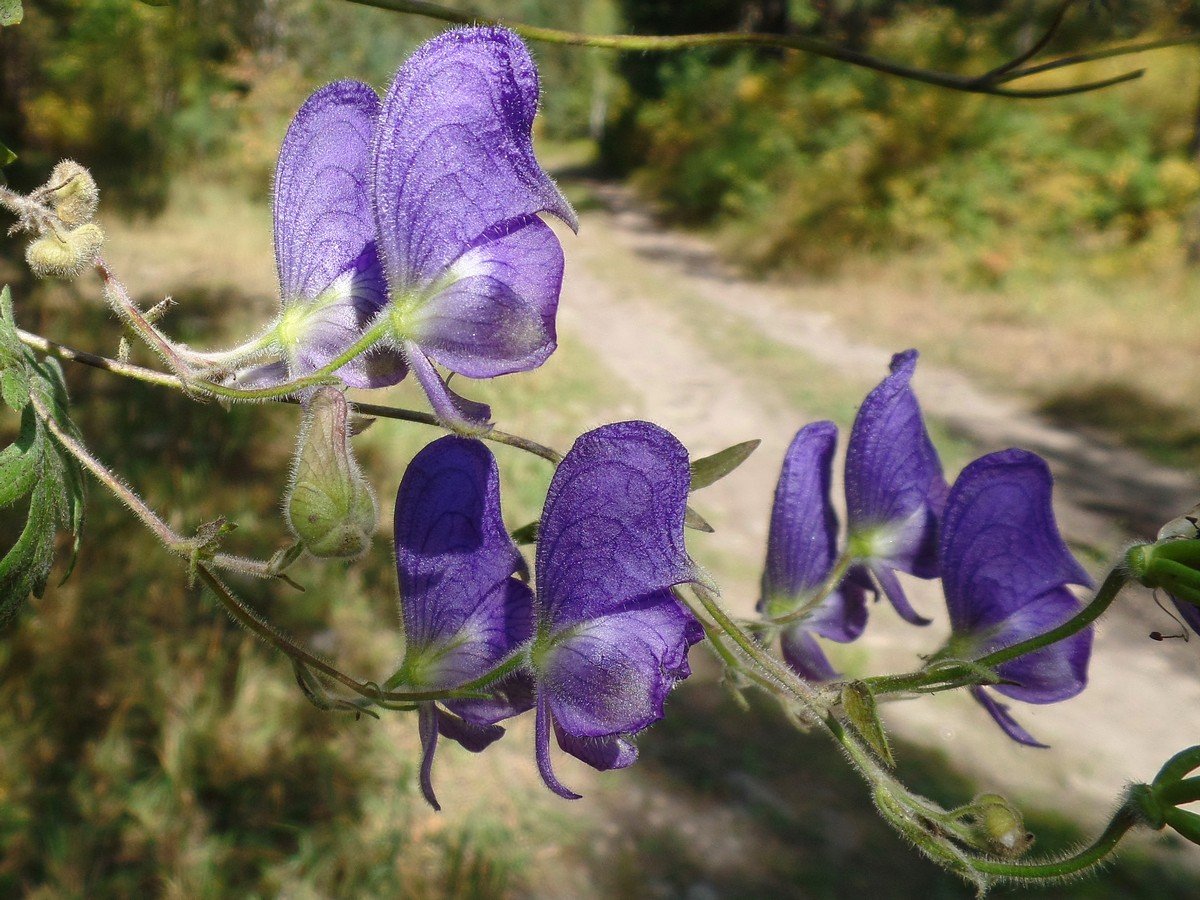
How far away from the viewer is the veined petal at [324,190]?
25.0 inches

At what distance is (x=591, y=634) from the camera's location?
57cm

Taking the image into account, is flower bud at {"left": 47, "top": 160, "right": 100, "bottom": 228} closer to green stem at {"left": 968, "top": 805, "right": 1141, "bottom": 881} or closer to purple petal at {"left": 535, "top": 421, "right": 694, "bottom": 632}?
purple petal at {"left": 535, "top": 421, "right": 694, "bottom": 632}

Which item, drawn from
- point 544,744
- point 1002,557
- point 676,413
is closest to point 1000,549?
point 1002,557

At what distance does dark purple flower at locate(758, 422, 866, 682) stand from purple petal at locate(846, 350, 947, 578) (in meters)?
0.03

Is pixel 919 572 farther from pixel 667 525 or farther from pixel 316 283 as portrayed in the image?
pixel 316 283

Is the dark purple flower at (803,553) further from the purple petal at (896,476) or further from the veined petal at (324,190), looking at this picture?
the veined petal at (324,190)

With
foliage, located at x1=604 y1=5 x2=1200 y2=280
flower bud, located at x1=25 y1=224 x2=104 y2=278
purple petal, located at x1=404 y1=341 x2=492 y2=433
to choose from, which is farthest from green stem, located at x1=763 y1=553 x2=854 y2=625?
foliage, located at x1=604 y1=5 x2=1200 y2=280

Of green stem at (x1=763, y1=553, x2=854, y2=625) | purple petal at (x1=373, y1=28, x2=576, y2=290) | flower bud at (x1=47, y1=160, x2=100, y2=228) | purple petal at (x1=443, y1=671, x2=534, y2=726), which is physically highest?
purple petal at (x1=373, y1=28, x2=576, y2=290)

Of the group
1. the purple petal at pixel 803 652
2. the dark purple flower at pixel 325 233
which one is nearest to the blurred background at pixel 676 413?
the purple petal at pixel 803 652

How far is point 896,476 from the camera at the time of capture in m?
0.84

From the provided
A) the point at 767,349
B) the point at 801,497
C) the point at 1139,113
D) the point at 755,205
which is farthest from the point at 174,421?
the point at 1139,113

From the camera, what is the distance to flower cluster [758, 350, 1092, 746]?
0.77 metres

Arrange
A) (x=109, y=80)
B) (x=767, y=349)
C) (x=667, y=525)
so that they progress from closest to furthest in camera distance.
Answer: (x=667, y=525) < (x=767, y=349) < (x=109, y=80)

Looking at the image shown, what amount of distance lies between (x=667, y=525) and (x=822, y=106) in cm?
1231
